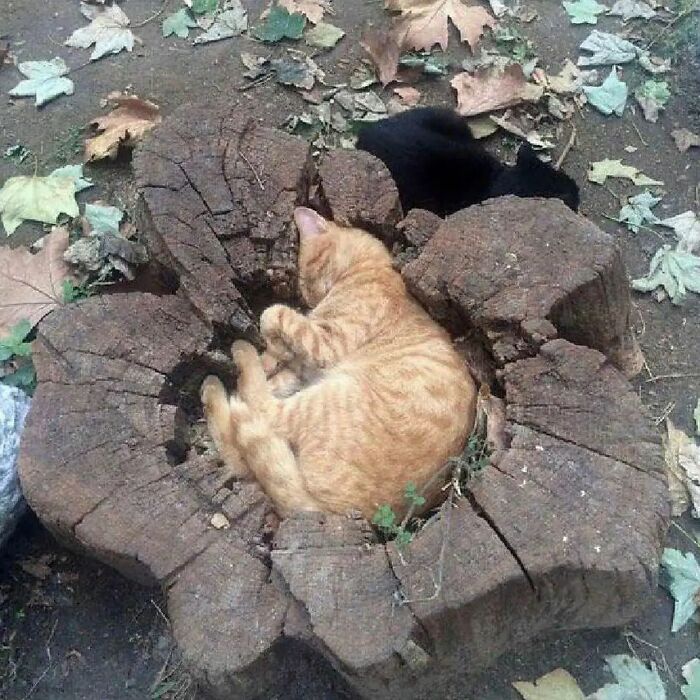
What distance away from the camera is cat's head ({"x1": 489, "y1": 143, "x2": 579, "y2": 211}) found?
149 inches

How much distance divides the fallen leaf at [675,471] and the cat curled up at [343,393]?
91 cm

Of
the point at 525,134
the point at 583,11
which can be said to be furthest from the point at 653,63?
the point at 525,134

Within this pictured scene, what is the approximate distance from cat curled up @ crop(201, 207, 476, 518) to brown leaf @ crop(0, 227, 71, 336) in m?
0.91

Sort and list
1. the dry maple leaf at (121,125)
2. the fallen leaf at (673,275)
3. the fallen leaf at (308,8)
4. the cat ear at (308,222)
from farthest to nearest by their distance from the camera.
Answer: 1. the fallen leaf at (308,8)
2. the dry maple leaf at (121,125)
3. the fallen leaf at (673,275)
4. the cat ear at (308,222)

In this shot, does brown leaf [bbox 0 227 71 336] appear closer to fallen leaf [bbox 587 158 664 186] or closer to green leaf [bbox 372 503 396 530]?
green leaf [bbox 372 503 396 530]

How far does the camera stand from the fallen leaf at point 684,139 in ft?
14.8

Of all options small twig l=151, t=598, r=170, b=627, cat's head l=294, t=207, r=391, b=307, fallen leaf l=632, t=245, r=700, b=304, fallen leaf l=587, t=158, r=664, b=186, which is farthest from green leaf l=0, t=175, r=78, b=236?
fallen leaf l=632, t=245, r=700, b=304

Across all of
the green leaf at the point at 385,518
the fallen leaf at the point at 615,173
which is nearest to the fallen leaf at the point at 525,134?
the fallen leaf at the point at 615,173

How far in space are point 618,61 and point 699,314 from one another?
1812 mm

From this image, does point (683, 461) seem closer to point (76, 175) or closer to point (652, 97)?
point (652, 97)

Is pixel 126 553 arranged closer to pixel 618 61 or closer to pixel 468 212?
pixel 468 212

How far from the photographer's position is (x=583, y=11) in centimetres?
503

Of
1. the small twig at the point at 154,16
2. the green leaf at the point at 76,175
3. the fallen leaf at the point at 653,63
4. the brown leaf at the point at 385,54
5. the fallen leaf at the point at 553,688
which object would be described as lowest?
the fallen leaf at the point at 553,688

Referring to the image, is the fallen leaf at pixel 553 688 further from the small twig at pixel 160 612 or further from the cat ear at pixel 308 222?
the cat ear at pixel 308 222
